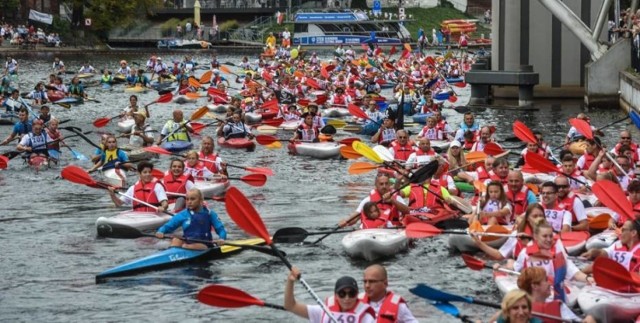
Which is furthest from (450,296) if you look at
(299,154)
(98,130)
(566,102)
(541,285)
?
(566,102)

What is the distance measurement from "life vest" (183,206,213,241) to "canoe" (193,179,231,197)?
19.3ft

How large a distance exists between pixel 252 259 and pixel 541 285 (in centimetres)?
746

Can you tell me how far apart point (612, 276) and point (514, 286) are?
129 centimetres

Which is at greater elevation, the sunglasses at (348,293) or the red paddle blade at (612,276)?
the sunglasses at (348,293)

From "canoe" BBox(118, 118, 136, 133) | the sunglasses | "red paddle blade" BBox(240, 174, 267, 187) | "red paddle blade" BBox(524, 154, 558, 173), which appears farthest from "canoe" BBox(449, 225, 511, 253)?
"canoe" BBox(118, 118, 136, 133)

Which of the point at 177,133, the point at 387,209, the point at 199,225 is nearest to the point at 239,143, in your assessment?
the point at 177,133

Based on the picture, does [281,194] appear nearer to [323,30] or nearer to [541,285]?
[541,285]

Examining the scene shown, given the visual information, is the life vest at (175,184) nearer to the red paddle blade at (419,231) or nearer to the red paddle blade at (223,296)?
the red paddle blade at (419,231)

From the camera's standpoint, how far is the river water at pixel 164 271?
14875 mm

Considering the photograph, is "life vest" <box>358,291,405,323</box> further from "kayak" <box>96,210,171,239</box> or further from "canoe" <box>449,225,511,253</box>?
"kayak" <box>96,210,171,239</box>

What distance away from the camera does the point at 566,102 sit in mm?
45000

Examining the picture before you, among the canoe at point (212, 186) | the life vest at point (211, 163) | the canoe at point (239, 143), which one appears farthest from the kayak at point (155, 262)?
the canoe at point (239, 143)

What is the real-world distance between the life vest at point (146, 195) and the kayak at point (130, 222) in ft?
0.44

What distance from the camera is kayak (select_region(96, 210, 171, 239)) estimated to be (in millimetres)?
18203
